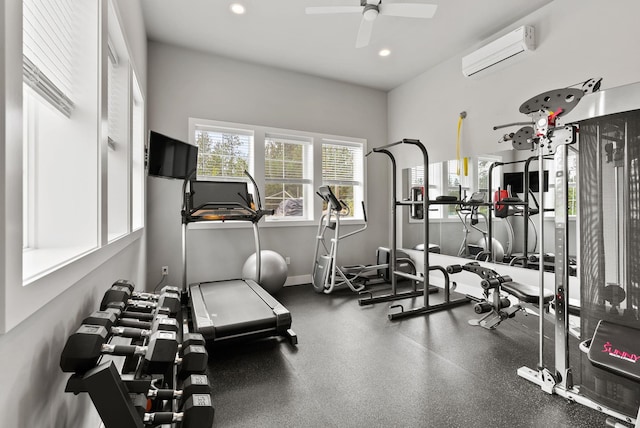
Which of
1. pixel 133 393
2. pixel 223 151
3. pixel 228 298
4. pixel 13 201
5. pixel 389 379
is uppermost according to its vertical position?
pixel 223 151

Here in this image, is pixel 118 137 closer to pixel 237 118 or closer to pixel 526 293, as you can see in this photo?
pixel 237 118

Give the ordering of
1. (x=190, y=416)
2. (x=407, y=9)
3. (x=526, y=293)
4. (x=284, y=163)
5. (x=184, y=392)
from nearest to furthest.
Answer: (x=190, y=416)
(x=184, y=392)
(x=526, y=293)
(x=407, y=9)
(x=284, y=163)

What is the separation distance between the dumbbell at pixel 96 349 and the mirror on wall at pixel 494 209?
335 cm

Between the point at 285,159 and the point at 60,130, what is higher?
the point at 285,159

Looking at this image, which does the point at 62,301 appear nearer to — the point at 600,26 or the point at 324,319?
the point at 324,319

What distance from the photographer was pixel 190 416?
3.37 feet

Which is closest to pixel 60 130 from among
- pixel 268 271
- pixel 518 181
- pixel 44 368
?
pixel 44 368

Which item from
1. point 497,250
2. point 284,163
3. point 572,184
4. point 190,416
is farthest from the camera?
point 284,163

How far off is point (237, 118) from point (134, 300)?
11.2 feet

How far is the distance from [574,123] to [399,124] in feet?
12.5

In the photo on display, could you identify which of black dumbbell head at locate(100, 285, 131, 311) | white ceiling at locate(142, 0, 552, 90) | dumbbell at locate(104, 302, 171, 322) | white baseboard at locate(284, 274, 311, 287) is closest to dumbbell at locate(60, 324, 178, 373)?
dumbbell at locate(104, 302, 171, 322)

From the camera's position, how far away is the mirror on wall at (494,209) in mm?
3492

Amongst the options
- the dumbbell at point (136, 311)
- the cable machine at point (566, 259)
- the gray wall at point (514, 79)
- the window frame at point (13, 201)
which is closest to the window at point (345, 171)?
the gray wall at point (514, 79)

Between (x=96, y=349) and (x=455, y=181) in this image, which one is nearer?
(x=96, y=349)
